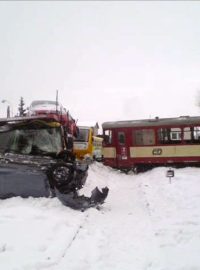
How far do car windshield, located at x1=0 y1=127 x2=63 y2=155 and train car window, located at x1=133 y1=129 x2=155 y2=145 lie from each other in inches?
506

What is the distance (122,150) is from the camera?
74.8 feet

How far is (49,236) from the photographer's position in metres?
6.15

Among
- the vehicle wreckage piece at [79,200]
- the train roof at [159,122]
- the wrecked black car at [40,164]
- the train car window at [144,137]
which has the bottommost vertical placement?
the vehicle wreckage piece at [79,200]

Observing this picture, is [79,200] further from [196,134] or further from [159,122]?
[196,134]

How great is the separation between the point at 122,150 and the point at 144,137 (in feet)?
4.66

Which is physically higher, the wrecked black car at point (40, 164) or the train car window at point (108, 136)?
the train car window at point (108, 136)

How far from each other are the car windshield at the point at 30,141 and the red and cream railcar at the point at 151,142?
41.9 feet

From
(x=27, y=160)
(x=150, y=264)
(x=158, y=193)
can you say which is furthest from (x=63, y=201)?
(x=158, y=193)

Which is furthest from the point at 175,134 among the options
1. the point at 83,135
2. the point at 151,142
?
the point at 83,135

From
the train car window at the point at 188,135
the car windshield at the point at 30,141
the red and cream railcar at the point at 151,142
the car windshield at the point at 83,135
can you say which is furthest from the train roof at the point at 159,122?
the car windshield at the point at 30,141

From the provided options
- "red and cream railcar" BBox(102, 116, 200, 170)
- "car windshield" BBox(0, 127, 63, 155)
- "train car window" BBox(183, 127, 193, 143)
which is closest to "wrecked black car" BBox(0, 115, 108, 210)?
"car windshield" BBox(0, 127, 63, 155)

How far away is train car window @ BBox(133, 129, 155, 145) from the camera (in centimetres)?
2233

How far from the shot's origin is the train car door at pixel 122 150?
22750mm

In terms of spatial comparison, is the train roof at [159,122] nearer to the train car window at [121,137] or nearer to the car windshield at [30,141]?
the train car window at [121,137]
